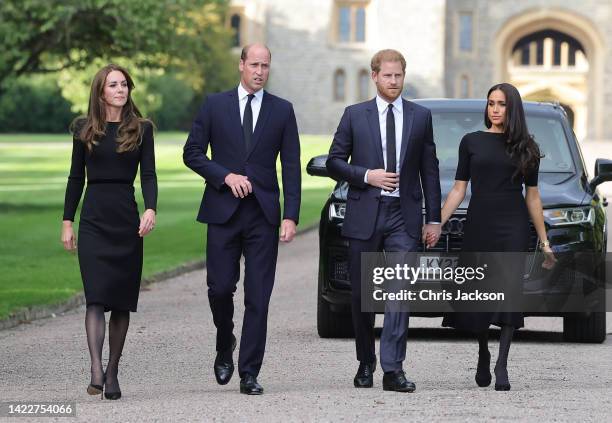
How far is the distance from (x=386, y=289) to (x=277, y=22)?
80.4 metres

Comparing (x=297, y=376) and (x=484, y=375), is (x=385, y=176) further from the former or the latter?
(x=297, y=376)

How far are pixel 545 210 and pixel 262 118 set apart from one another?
3.03 meters

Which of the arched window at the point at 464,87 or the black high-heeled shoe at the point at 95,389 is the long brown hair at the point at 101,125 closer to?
the black high-heeled shoe at the point at 95,389

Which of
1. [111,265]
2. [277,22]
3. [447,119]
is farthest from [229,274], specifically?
[277,22]

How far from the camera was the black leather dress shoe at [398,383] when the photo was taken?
8219mm

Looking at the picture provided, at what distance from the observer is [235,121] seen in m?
8.41

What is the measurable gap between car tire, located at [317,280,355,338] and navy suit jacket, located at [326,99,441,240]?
265cm

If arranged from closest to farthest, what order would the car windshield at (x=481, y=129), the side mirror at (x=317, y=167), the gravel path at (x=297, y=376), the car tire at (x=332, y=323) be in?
1. the gravel path at (x=297, y=376)
2. the side mirror at (x=317, y=167)
3. the car tire at (x=332, y=323)
4. the car windshield at (x=481, y=129)

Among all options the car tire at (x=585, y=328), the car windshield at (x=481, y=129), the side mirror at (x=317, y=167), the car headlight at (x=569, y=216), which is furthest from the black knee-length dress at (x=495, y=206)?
the car windshield at (x=481, y=129)

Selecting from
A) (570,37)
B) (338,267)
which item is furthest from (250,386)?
(570,37)

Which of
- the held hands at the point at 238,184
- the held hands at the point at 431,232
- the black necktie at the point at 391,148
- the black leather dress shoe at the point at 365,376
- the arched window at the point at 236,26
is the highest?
the arched window at the point at 236,26

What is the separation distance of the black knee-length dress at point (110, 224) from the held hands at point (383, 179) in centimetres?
116

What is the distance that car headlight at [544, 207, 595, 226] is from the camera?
1069 cm

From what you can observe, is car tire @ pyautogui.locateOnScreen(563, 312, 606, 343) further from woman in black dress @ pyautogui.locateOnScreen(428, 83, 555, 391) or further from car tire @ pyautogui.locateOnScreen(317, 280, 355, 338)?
woman in black dress @ pyautogui.locateOnScreen(428, 83, 555, 391)
